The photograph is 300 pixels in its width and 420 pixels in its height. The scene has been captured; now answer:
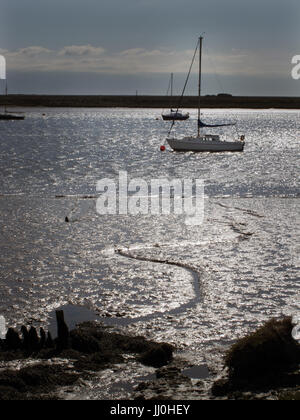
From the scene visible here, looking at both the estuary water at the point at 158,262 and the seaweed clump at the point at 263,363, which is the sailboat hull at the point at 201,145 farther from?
the seaweed clump at the point at 263,363

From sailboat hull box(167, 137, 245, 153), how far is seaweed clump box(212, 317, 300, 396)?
44504 mm

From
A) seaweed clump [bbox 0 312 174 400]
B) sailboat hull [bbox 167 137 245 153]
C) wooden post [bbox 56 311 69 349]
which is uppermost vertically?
sailboat hull [bbox 167 137 245 153]

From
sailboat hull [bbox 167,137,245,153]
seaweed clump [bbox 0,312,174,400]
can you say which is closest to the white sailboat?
sailboat hull [bbox 167,137,245,153]

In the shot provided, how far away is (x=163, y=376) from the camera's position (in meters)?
9.93

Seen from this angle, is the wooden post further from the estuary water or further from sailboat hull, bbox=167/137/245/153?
sailboat hull, bbox=167/137/245/153

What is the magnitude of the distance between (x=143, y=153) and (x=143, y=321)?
1802 inches

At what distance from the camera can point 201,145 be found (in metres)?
54.2

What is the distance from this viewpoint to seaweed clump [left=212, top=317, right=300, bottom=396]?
370 inches

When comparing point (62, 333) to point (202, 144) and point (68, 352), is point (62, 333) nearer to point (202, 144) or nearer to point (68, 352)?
point (68, 352)

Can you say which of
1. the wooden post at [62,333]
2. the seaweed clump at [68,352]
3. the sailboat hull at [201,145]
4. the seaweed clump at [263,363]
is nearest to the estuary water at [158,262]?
the seaweed clump at [68,352]

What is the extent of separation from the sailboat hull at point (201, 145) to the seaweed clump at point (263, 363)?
146ft

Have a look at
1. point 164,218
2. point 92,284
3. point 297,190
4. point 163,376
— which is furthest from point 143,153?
point 163,376

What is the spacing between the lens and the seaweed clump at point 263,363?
30.8ft

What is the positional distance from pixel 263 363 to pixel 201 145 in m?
45.2
